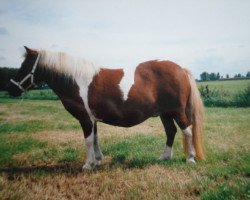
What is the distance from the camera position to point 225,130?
10.7 m

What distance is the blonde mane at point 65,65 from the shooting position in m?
6.40

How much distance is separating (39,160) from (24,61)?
8.11 ft

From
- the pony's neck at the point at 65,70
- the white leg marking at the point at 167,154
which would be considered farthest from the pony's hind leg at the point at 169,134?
the pony's neck at the point at 65,70

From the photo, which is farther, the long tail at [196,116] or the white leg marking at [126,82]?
A: the long tail at [196,116]

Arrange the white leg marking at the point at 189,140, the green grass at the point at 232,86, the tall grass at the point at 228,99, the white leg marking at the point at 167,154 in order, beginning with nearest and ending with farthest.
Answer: the white leg marking at the point at 189,140 < the white leg marking at the point at 167,154 < the tall grass at the point at 228,99 < the green grass at the point at 232,86

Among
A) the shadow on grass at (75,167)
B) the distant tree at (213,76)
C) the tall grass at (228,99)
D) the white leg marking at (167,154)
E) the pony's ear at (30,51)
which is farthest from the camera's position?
the distant tree at (213,76)

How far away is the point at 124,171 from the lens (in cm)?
606

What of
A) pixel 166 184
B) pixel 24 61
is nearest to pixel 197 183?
pixel 166 184

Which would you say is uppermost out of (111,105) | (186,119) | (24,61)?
(24,61)

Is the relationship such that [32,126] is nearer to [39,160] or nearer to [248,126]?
[39,160]

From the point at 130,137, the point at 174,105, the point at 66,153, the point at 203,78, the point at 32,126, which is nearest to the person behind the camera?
the point at 174,105

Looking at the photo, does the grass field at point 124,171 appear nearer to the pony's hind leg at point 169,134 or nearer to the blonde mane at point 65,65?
the pony's hind leg at point 169,134

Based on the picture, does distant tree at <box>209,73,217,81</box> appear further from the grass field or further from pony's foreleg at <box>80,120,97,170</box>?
pony's foreleg at <box>80,120,97,170</box>

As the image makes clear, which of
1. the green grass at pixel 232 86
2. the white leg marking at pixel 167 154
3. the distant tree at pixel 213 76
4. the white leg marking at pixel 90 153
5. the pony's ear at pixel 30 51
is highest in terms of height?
the pony's ear at pixel 30 51
